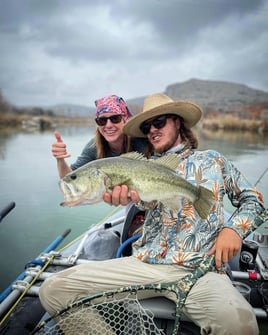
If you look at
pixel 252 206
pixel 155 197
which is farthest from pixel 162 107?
pixel 252 206

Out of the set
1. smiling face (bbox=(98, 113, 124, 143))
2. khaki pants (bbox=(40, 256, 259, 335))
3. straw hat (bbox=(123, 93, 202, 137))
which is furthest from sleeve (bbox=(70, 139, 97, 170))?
khaki pants (bbox=(40, 256, 259, 335))

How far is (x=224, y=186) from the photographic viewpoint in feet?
8.08

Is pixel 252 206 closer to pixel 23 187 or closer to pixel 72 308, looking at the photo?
pixel 72 308

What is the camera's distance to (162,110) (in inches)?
103

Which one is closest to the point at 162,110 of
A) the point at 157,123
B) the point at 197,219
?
the point at 157,123

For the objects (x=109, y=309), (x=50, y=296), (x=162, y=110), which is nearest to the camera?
(x=109, y=309)

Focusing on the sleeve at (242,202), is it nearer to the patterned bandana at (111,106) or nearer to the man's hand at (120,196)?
the man's hand at (120,196)

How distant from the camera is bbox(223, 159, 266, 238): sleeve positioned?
2240mm

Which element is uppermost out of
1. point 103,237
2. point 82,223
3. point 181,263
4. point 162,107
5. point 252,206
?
point 162,107

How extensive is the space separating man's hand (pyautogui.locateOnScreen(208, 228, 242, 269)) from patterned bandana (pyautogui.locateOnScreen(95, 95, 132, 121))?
186 cm

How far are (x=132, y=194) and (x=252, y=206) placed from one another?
99 centimetres

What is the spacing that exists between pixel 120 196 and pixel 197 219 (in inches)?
25.5

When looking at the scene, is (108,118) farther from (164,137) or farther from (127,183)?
(127,183)

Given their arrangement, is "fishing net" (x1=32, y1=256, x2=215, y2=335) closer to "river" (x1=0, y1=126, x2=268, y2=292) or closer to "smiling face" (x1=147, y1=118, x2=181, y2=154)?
"smiling face" (x1=147, y1=118, x2=181, y2=154)
